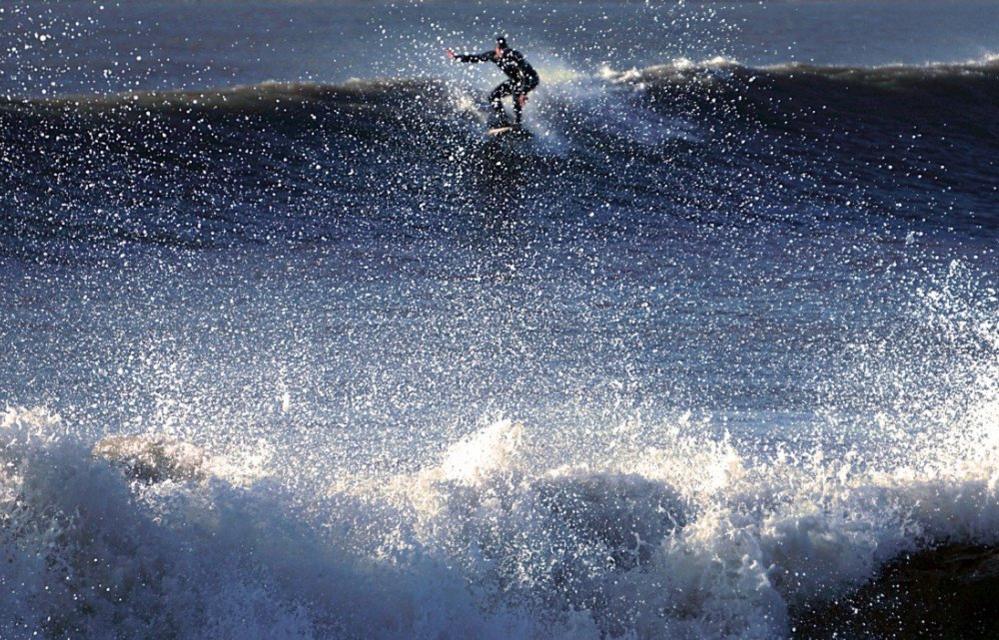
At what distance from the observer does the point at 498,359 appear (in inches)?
343

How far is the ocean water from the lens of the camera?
18.1 feet

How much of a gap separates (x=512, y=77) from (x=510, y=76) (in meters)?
0.03

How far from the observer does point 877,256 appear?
1241 cm

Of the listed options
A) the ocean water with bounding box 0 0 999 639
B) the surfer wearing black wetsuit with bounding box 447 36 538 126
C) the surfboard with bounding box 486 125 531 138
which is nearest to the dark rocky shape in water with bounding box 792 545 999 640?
the ocean water with bounding box 0 0 999 639

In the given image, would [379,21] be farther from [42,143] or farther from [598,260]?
[598,260]

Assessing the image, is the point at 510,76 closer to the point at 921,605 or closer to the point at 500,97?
the point at 500,97

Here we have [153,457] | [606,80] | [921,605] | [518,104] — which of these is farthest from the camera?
[606,80]

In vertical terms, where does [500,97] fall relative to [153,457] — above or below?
above

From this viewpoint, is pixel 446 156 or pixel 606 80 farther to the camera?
pixel 606 80

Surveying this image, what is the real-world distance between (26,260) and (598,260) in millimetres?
5166

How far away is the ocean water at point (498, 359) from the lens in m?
5.51

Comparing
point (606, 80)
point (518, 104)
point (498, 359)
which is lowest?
point (498, 359)

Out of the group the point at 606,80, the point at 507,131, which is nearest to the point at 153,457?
the point at 507,131

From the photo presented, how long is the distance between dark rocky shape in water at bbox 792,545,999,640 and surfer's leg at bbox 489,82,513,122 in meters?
11.4
